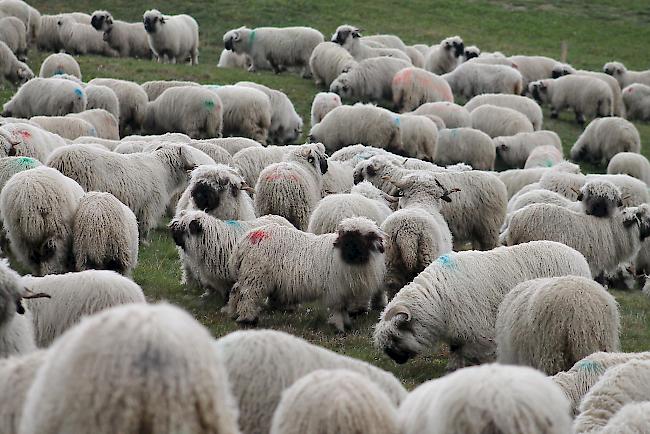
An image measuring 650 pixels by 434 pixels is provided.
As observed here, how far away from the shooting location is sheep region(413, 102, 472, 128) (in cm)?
2125

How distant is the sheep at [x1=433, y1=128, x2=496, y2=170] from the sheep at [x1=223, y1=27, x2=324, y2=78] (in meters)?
7.21

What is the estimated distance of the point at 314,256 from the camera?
9914 mm

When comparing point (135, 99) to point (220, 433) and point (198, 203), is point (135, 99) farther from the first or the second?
point (220, 433)

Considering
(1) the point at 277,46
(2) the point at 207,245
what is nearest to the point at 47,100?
(2) the point at 207,245

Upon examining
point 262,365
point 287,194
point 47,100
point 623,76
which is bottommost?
point 623,76

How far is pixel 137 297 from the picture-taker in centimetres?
759

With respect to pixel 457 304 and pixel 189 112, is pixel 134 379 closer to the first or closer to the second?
pixel 457 304

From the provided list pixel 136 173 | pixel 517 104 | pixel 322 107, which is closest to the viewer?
pixel 136 173

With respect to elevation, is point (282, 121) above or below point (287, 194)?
below

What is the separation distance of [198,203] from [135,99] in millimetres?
7911

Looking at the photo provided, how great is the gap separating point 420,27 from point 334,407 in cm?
3269

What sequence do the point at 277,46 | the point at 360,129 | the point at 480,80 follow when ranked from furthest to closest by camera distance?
the point at 480,80
the point at 277,46
the point at 360,129

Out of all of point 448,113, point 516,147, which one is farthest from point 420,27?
point 516,147

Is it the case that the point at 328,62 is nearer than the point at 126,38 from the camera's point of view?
Yes
